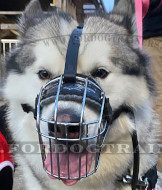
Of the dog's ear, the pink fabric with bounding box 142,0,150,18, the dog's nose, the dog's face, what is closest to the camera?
the dog's nose

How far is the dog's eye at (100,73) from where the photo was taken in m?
1.06

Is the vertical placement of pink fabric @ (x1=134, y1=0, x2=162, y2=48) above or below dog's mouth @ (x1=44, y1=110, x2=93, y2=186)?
above

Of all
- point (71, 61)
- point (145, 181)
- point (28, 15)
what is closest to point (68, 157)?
point (71, 61)

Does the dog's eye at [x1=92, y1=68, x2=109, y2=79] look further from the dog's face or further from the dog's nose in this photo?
the dog's nose

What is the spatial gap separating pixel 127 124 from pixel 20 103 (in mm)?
589

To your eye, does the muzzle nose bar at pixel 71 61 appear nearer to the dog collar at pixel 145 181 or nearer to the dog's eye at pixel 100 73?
the dog's eye at pixel 100 73

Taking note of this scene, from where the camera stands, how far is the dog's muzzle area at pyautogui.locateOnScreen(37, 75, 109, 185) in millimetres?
832

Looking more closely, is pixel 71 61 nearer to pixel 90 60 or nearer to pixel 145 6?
pixel 90 60

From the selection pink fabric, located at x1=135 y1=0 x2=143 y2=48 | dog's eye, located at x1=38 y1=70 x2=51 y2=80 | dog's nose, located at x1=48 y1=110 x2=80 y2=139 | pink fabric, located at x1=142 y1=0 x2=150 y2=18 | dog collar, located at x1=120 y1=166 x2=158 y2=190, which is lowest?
dog collar, located at x1=120 y1=166 x2=158 y2=190

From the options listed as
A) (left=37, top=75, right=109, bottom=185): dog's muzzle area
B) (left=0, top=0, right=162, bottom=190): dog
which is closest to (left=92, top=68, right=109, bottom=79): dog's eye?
(left=0, top=0, right=162, bottom=190): dog

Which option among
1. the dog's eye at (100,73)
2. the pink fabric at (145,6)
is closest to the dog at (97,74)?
the dog's eye at (100,73)

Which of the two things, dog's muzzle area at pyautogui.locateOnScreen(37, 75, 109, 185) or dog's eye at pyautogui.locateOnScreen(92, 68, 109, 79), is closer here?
dog's muzzle area at pyautogui.locateOnScreen(37, 75, 109, 185)

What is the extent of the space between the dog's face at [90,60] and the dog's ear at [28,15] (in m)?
0.04

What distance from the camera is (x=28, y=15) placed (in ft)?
4.33
